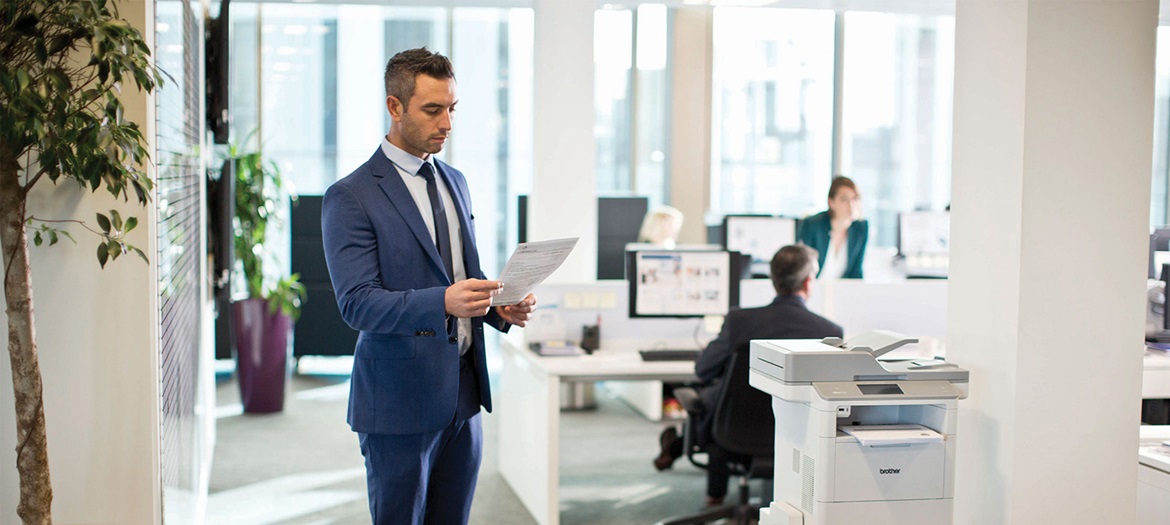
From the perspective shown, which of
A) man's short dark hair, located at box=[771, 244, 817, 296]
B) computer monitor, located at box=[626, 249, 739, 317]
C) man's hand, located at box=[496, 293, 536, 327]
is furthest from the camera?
computer monitor, located at box=[626, 249, 739, 317]

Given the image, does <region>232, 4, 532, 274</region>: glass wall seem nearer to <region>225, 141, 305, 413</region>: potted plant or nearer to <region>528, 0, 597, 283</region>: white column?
<region>225, 141, 305, 413</region>: potted plant

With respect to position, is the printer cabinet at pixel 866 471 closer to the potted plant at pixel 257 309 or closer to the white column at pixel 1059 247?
the white column at pixel 1059 247

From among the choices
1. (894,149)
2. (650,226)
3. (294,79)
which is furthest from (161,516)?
(894,149)

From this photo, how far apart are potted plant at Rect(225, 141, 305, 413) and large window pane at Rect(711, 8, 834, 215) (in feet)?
14.2

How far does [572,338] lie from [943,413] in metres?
2.20

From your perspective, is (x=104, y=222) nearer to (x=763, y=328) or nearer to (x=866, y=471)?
(x=866, y=471)

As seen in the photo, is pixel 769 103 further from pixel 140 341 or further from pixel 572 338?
pixel 140 341

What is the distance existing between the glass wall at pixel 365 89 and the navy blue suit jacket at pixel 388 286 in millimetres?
6437

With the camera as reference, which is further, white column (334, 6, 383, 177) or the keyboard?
white column (334, 6, 383, 177)

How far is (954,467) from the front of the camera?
9.07 feet

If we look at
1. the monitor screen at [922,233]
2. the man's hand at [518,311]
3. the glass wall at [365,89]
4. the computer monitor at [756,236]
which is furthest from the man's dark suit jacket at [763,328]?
the glass wall at [365,89]

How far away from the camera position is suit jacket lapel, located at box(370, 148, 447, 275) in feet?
7.61

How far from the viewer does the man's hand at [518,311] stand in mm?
2459

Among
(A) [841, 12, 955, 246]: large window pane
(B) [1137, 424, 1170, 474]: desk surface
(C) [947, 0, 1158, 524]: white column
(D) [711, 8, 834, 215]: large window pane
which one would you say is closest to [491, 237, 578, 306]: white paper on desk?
(C) [947, 0, 1158, 524]: white column
